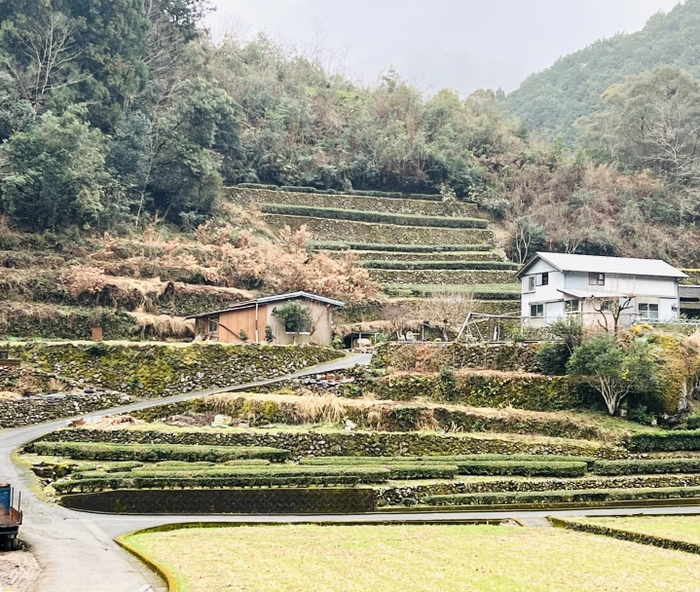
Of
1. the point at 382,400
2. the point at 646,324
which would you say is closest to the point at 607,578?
the point at 382,400

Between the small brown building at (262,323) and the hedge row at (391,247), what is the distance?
14.7 metres

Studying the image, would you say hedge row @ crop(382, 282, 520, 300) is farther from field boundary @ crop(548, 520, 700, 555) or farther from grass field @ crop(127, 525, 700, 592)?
grass field @ crop(127, 525, 700, 592)

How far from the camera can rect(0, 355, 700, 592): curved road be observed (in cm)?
1420

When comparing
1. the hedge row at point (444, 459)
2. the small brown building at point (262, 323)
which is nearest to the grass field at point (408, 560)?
the hedge row at point (444, 459)

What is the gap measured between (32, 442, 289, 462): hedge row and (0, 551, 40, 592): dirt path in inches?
431

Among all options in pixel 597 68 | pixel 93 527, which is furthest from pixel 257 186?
pixel 597 68

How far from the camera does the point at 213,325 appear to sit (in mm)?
43500

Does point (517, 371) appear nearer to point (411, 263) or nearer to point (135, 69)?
point (411, 263)

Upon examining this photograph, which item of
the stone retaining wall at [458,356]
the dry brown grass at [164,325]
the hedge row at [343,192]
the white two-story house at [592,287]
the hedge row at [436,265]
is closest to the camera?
the stone retaining wall at [458,356]

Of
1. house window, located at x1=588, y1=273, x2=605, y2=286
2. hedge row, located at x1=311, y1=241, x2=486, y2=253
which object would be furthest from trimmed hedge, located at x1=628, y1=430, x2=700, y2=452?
hedge row, located at x1=311, y1=241, x2=486, y2=253

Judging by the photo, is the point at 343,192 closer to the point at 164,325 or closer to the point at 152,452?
the point at 164,325

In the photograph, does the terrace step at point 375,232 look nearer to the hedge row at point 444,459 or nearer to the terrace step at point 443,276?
the terrace step at point 443,276

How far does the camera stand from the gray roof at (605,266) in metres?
44.9

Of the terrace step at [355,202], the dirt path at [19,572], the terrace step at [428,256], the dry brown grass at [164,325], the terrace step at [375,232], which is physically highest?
the terrace step at [355,202]
